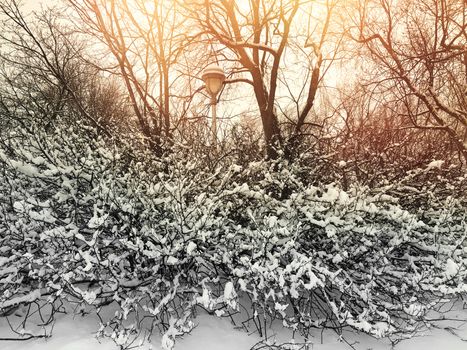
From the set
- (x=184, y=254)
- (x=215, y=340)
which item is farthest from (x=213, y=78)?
(x=215, y=340)

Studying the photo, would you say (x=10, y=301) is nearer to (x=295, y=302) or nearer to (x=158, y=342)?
(x=158, y=342)

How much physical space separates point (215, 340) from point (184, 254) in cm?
88

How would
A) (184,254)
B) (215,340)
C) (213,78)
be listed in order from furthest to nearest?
(213,78)
(184,254)
(215,340)

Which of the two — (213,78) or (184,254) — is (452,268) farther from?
(213,78)

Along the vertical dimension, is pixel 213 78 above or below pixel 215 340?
above

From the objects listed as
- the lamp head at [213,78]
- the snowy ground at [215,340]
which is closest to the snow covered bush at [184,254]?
the snowy ground at [215,340]

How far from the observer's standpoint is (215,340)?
11.7 ft

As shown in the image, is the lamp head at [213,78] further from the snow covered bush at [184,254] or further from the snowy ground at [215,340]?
the snowy ground at [215,340]

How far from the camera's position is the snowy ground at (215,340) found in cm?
329

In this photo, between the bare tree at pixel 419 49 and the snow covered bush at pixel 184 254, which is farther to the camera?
the bare tree at pixel 419 49

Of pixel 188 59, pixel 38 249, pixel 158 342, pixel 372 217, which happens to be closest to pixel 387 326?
pixel 372 217

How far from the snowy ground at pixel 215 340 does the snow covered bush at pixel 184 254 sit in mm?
142

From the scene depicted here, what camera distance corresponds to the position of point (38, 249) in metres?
3.78

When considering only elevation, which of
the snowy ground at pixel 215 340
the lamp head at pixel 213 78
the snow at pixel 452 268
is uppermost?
the lamp head at pixel 213 78
